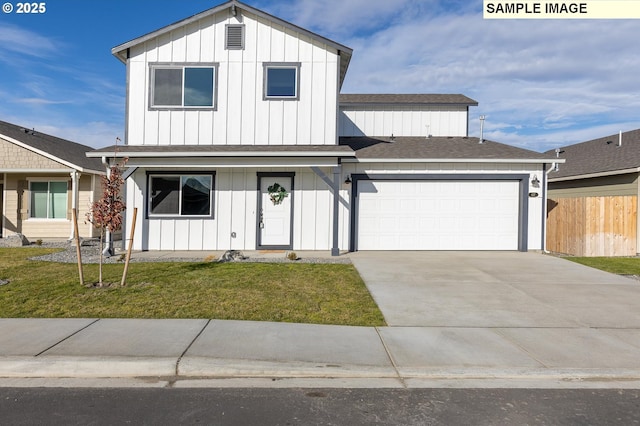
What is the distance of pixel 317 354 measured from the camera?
190 inches

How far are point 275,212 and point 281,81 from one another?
405 centimetres

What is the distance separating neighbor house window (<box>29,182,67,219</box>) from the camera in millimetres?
17328

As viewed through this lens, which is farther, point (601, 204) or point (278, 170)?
point (601, 204)

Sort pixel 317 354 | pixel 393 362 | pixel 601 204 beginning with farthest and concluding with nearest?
pixel 601 204 → pixel 317 354 → pixel 393 362

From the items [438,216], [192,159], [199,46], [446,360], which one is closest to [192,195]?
[192,159]

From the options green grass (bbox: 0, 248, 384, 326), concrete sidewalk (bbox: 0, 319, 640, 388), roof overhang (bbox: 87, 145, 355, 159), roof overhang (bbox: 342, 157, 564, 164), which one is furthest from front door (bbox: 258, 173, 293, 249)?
concrete sidewalk (bbox: 0, 319, 640, 388)

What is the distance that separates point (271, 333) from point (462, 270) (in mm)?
6130

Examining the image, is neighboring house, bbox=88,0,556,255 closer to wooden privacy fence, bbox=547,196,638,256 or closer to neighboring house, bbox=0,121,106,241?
wooden privacy fence, bbox=547,196,638,256

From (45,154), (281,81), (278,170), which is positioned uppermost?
(281,81)

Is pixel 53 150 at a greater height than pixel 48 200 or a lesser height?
greater

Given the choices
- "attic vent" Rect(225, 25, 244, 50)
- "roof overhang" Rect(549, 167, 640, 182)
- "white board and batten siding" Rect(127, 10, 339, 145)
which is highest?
"attic vent" Rect(225, 25, 244, 50)

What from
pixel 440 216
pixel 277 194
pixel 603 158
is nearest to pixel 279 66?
pixel 277 194

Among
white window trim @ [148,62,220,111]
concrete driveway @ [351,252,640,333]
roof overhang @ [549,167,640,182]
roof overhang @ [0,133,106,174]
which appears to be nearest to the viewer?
concrete driveway @ [351,252,640,333]

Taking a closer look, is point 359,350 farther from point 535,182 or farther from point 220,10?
point 220,10
